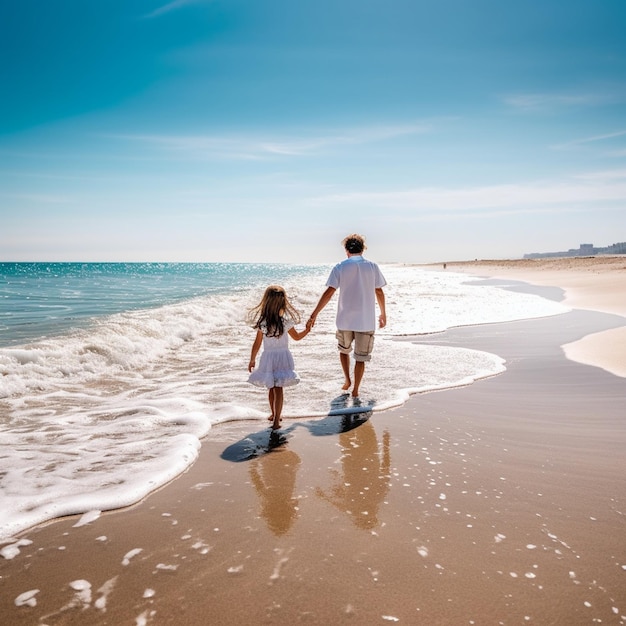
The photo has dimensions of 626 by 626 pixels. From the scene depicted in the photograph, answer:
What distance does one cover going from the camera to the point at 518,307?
18875mm

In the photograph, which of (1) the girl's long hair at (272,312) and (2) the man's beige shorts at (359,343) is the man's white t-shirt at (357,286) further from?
(1) the girl's long hair at (272,312)

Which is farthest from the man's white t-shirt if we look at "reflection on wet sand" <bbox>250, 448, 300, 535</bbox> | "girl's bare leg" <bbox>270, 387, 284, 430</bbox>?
"reflection on wet sand" <bbox>250, 448, 300, 535</bbox>

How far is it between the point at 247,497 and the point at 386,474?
3.90 feet

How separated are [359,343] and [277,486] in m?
3.28

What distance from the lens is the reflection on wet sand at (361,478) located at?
130 inches

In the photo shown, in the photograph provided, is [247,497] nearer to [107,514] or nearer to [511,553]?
[107,514]

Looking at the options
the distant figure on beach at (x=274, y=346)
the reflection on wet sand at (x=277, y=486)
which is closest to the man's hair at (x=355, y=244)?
the distant figure on beach at (x=274, y=346)

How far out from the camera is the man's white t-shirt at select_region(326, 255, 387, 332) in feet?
21.6

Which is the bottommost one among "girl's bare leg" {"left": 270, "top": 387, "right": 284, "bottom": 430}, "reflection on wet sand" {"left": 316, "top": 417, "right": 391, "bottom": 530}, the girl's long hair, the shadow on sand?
the shadow on sand

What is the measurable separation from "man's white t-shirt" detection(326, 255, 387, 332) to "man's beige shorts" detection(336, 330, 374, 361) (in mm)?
93

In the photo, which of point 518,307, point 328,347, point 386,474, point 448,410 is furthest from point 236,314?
point 386,474

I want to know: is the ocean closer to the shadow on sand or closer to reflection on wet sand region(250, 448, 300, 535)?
the shadow on sand

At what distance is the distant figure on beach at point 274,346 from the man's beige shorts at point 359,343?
1406 millimetres

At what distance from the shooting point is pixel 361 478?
3.85 m
